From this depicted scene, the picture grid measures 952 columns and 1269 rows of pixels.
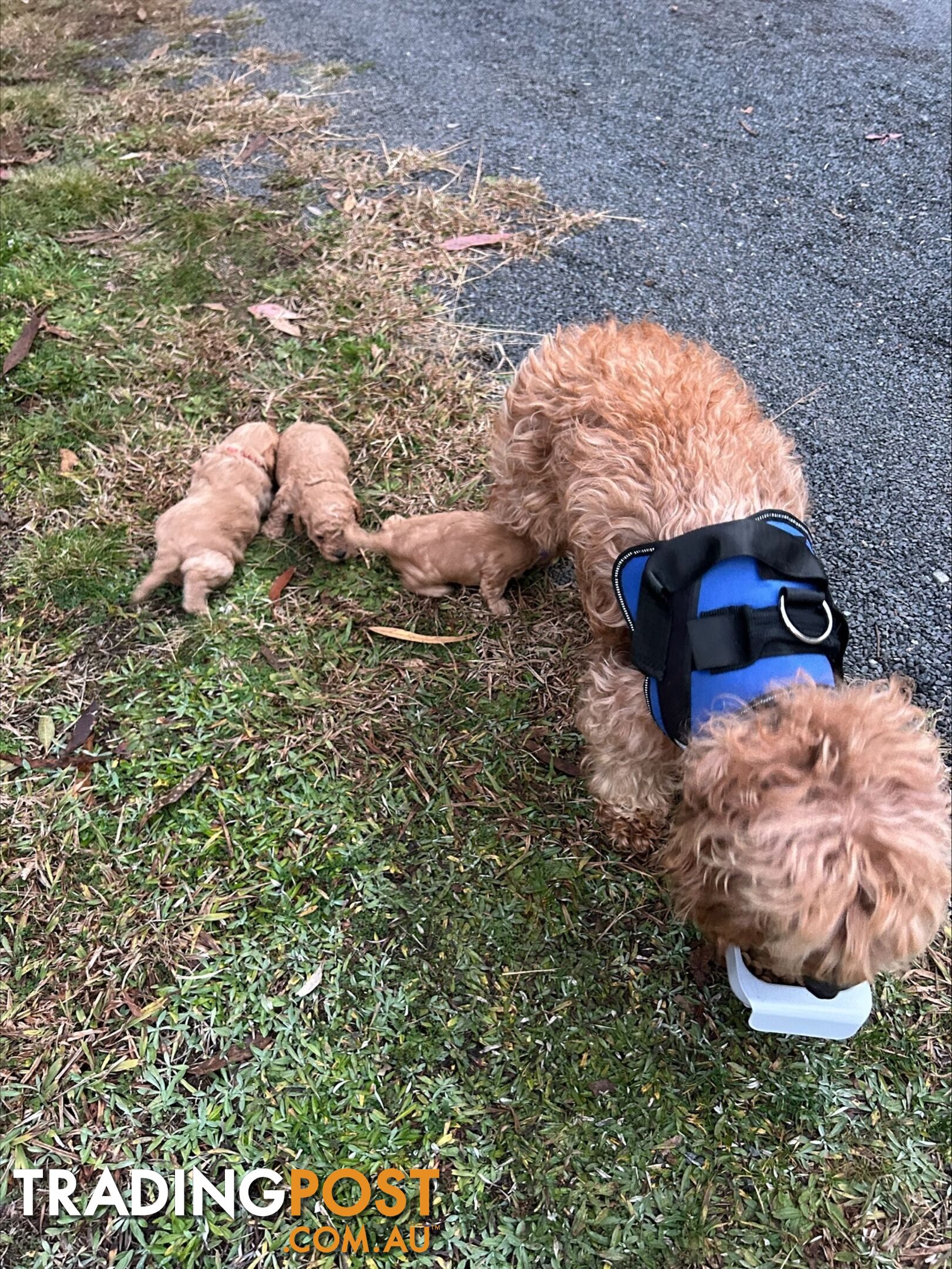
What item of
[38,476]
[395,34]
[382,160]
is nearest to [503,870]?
[38,476]

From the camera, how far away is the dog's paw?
2.94 meters

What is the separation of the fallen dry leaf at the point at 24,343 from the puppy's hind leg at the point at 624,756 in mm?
3789

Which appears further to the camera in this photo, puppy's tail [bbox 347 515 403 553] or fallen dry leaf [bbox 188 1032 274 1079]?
puppy's tail [bbox 347 515 403 553]

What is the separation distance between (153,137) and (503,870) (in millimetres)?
5885

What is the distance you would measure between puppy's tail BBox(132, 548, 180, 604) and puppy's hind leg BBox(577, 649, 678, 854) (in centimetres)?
187

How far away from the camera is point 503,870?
299cm

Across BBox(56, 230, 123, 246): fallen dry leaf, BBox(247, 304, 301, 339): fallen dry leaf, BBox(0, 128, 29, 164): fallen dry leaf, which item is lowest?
BBox(247, 304, 301, 339): fallen dry leaf

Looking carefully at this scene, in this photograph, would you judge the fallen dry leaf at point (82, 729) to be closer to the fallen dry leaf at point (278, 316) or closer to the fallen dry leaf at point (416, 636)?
the fallen dry leaf at point (416, 636)

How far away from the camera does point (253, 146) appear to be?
19.2 feet

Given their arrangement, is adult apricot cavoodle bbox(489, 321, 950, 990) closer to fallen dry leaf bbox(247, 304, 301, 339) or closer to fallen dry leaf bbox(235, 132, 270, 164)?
fallen dry leaf bbox(247, 304, 301, 339)

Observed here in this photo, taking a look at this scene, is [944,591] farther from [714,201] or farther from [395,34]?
[395,34]

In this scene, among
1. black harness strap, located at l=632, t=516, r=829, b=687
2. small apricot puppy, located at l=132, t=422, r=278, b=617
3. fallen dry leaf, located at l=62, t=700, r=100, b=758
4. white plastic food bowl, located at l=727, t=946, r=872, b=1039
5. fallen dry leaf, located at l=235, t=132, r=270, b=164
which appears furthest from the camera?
fallen dry leaf, located at l=235, t=132, r=270, b=164

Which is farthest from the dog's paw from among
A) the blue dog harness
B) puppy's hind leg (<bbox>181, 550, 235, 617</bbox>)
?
puppy's hind leg (<bbox>181, 550, 235, 617</bbox>)

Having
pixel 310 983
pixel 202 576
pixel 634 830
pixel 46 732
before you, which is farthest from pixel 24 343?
pixel 634 830
